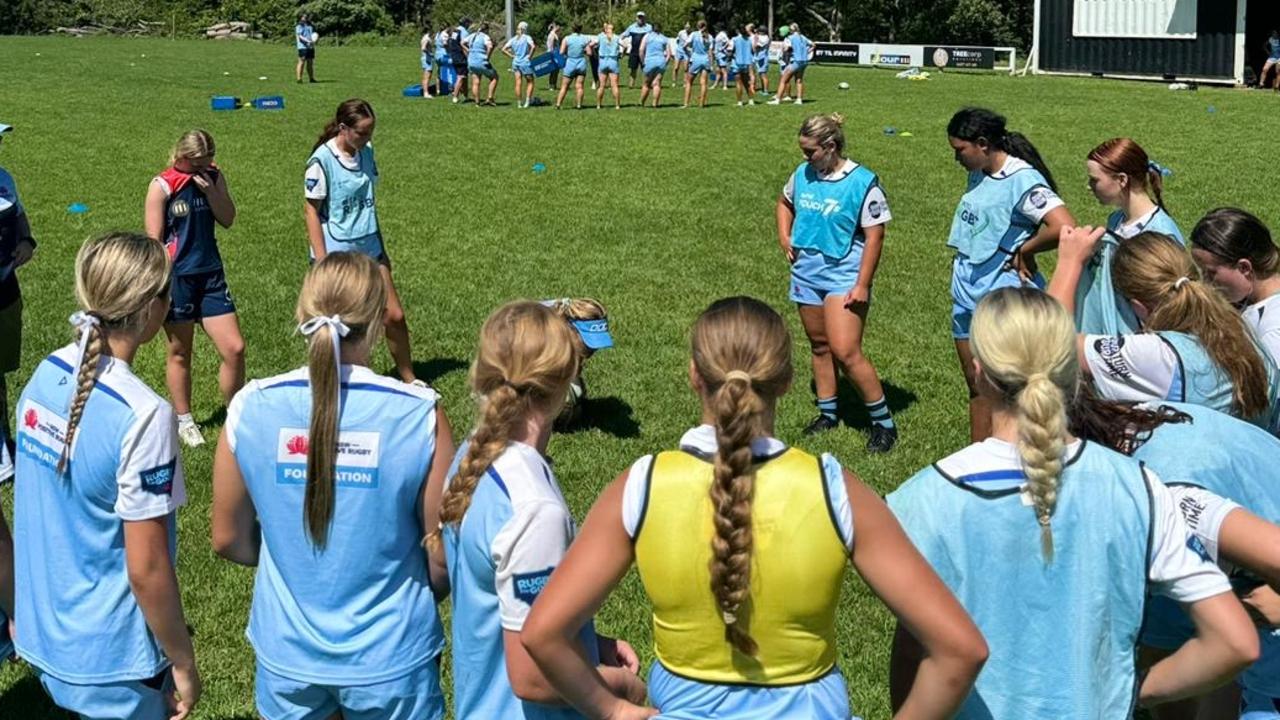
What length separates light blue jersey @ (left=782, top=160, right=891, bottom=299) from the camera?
24.3ft

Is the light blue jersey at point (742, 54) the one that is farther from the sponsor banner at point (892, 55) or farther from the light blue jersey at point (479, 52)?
the sponsor banner at point (892, 55)

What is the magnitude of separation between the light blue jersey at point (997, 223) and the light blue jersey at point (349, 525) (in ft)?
14.1

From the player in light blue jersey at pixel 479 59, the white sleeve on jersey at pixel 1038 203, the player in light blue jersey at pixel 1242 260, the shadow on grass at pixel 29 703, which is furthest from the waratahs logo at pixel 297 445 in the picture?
the player in light blue jersey at pixel 479 59

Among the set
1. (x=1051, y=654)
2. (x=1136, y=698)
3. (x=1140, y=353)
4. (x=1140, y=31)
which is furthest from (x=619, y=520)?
(x=1140, y=31)

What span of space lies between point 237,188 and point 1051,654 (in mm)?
14957

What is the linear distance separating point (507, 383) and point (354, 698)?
3.10ft

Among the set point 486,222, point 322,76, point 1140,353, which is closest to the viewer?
point 1140,353

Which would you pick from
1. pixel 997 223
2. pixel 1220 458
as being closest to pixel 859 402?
pixel 997 223

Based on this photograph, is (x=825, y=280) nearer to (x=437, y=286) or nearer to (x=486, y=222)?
(x=437, y=286)

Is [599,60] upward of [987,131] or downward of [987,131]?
upward

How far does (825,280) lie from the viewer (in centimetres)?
759

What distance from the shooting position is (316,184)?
26.1 ft

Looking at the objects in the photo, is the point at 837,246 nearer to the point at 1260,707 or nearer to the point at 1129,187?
the point at 1129,187

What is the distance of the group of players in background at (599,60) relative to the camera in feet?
86.9
